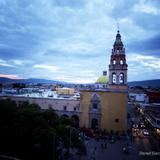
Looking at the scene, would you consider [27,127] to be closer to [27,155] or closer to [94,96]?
[27,155]

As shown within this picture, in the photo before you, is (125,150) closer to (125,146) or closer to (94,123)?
(125,146)

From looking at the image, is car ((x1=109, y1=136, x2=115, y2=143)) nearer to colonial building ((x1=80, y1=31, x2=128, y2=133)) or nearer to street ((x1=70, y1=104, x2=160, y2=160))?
street ((x1=70, y1=104, x2=160, y2=160))

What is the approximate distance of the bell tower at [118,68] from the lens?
32281mm

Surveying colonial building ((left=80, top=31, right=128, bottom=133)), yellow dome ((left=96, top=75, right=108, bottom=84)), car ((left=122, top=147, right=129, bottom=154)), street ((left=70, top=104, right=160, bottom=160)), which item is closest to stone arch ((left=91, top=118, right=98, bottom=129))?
colonial building ((left=80, top=31, right=128, bottom=133))

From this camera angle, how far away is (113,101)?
107 ft

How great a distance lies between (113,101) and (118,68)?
4.82 metres

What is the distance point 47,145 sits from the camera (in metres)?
15.8

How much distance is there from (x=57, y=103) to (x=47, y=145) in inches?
849

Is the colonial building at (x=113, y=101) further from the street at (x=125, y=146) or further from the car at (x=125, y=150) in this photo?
the car at (x=125, y=150)

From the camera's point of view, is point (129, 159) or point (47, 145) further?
point (129, 159)

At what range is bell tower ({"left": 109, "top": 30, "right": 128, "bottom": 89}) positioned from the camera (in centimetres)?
3228

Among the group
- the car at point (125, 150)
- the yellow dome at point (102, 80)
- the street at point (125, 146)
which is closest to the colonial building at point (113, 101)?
the street at point (125, 146)

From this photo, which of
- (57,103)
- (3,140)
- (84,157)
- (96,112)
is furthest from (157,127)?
(3,140)

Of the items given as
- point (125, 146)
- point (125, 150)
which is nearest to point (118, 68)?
point (125, 146)
